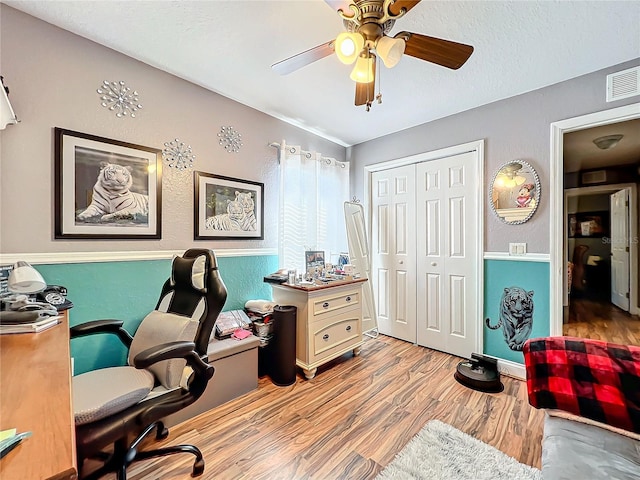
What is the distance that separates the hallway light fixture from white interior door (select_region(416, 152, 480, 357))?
69.3 inches

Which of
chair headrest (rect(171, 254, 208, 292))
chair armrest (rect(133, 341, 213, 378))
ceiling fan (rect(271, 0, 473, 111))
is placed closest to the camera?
chair armrest (rect(133, 341, 213, 378))

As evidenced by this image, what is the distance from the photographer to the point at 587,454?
1038 mm

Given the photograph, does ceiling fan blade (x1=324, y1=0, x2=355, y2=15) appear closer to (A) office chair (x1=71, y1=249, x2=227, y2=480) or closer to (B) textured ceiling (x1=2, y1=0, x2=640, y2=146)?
(B) textured ceiling (x1=2, y1=0, x2=640, y2=146)

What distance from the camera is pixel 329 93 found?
2.44 meters

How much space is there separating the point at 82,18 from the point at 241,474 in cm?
277

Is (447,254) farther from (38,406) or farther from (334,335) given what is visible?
(38,406)

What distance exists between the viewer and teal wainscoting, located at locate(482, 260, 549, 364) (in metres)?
2.34

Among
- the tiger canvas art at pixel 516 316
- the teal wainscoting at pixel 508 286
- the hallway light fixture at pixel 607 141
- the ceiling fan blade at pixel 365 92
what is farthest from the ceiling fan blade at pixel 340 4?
the hallway light fixture at pixel 607 141

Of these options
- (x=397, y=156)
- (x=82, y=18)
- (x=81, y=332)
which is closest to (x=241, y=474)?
(x=81, y=332)

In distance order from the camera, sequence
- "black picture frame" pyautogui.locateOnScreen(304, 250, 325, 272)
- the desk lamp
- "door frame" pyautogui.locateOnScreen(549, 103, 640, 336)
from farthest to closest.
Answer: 1. "black picture frame" pyautogui.locateOnScreen(304, 250, 325, 272)
2. "door frame" pyautogui.locateOnScreen(549, 103, 640, 336)
3. the desk lamp

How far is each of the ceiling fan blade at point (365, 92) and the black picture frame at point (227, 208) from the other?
1418mm

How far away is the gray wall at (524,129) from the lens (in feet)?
7.05

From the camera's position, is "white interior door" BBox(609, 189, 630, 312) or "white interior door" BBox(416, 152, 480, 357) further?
"white interior door" BBox(609, 189, 630, 312)

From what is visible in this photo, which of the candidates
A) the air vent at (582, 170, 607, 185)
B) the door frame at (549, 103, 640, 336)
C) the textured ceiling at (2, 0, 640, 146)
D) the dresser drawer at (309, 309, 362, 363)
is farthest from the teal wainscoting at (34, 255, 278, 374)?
the air vent at (582, 170, 607, 185)
